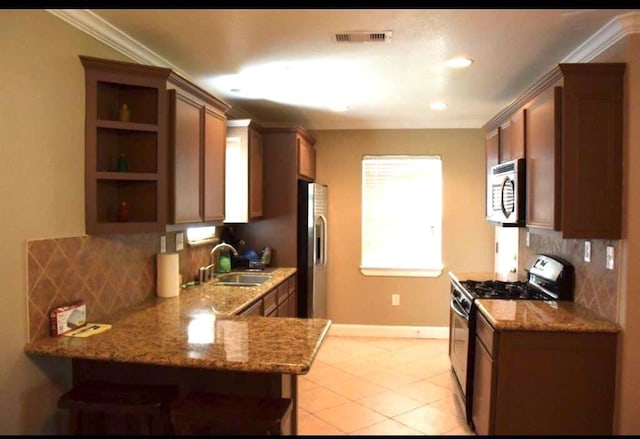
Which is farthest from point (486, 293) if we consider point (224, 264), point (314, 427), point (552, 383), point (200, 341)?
point (224, 264)

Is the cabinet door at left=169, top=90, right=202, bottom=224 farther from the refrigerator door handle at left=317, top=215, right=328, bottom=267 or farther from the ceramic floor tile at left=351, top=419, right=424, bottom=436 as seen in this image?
the refrigerator door handle at left=317, top=215, right=328, bottom=267

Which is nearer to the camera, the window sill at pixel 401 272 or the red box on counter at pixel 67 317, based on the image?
the red box on counter at pixel 67 317

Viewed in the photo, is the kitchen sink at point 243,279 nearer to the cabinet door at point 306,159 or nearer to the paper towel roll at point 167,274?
the paper towel roll at point 167,274

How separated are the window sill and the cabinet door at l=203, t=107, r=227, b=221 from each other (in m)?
2.27

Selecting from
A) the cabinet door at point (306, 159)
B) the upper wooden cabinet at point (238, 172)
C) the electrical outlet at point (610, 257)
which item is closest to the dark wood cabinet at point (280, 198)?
the cabinet door at point (306, 159)

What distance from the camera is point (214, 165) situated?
3078mm

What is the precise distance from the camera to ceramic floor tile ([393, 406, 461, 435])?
2.91m

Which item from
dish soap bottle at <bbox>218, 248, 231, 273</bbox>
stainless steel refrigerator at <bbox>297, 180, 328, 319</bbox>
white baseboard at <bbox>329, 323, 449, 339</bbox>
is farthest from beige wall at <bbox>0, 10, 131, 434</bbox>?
white baseboard at <bbox>329, 323, 449, 339</bbox>

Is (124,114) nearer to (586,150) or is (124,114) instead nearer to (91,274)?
(91,274)

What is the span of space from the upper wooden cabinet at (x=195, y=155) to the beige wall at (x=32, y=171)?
0.48 m

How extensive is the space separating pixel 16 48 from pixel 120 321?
135cm

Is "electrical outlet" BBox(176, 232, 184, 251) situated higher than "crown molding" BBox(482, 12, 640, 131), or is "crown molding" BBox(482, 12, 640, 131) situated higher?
"crown molding" BBox(482, 12, 640, 131)

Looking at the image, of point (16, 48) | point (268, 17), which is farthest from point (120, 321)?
point (268, 17)

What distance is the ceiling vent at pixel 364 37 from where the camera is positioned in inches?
92.7
